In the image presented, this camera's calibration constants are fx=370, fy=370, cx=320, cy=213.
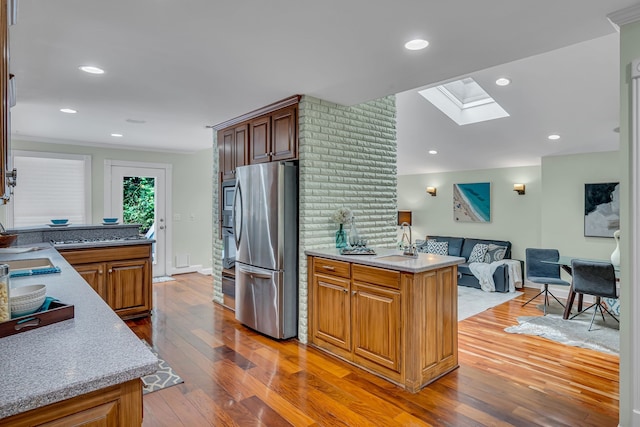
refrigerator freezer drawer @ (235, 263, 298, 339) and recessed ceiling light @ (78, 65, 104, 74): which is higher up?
recessed ceiling light @ (78, 65, 104, 74)

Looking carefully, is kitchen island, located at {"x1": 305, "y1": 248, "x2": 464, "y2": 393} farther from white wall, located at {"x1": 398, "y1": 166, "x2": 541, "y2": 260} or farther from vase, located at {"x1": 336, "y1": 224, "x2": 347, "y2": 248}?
white wall, located at {"x1": 398, "y1": 166, "x2": 541, "y2": 260}

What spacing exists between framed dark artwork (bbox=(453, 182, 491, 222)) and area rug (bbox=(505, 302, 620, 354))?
2.62m

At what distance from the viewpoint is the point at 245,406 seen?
2.45 m

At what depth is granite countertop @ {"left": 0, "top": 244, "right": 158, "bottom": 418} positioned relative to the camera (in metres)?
0.92

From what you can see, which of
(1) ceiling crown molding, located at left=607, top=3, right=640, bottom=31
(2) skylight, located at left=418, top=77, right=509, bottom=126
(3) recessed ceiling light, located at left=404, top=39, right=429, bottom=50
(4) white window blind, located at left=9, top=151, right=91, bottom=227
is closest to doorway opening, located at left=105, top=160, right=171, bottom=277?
(4) white window blind, located at left=9, top=151, right=91, bottom=227

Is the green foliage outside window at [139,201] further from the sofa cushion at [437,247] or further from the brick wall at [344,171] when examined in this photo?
Answer: the sofa cushion at [437,247]

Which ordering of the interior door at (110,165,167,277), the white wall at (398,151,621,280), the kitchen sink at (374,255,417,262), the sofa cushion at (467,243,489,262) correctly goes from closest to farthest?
the kitchen sink at (374,255,417,262), the white wall at (398,151,621,280), the interior door at (110,165,167,277), the sofa cushion at (467,243,489,262)

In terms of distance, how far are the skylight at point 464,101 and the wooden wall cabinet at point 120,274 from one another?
4273mm

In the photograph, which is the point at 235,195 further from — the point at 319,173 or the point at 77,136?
the point at 77,136

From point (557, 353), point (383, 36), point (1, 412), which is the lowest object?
point (557, 353)

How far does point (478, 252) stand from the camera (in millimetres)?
6715

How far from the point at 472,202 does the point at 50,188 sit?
7.29 metres

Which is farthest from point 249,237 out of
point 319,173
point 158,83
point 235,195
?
point 158,83

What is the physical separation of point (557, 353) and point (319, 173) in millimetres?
2790
